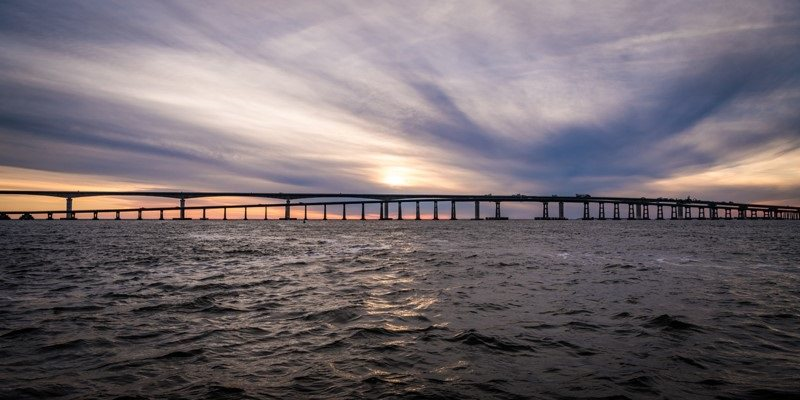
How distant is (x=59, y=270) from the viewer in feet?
81.2

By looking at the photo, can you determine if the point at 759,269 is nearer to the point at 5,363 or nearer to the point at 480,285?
the point at 480,285

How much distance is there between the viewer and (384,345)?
1001 cm

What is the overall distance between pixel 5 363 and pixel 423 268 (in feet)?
66.2

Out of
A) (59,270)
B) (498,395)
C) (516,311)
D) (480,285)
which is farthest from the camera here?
(59,270)

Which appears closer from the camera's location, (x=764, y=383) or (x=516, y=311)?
(x=764, y=383)

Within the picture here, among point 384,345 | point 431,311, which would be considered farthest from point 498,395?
point 431,311

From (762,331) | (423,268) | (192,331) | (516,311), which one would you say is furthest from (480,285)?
(192,331)

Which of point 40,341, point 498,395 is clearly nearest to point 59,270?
point 40,341

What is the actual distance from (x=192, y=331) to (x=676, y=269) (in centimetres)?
2579

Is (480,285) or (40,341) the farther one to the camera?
(480,285)

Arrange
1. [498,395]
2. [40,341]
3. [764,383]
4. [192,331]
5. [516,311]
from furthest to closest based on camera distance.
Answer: [516,311] → [192,331] → [40,341] → [764,383] → [498,395]

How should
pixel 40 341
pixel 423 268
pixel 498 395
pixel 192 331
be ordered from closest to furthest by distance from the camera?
pixel 498 395, pixel 40 341, pixel 192 331, pixel 423 268

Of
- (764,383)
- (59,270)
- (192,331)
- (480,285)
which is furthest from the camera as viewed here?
(59,270)

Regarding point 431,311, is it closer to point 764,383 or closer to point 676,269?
point 764,383
